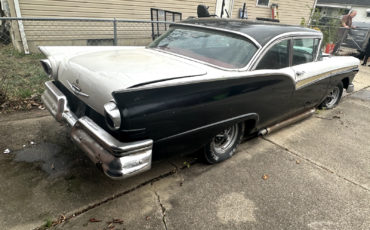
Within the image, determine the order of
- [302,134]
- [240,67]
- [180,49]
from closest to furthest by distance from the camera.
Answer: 1. [240,67]
2. [180,49]
3. [302,134]

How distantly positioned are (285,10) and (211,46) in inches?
461

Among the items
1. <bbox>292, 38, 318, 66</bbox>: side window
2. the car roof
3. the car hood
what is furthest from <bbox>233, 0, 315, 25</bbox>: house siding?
the car hood

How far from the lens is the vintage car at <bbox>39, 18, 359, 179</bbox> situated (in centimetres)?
190

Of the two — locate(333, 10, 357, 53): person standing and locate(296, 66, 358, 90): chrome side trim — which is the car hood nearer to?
locate(296, 66, 358, 90): chrome side trim

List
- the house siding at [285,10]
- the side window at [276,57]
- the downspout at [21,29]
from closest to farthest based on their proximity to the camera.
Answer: the side window at [276,57] < the downspout at [21,29] < the house siding at [285,10]

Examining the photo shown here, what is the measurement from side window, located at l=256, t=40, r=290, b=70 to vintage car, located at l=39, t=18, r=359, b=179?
1 cm

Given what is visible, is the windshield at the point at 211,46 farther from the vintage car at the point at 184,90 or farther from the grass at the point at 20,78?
the grass at the point at 20,78

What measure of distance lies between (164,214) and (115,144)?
2.76 ft

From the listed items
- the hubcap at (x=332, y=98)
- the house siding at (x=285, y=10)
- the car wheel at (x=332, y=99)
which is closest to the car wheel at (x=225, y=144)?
the car wheel at (x=332, y=99)

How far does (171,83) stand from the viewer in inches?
79.2

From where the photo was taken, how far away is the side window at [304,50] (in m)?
3.32

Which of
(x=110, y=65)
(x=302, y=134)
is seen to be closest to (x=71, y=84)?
(x=110, y=65)

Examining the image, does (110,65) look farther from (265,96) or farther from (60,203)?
(265,96)

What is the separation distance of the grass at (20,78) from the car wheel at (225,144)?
324cm
